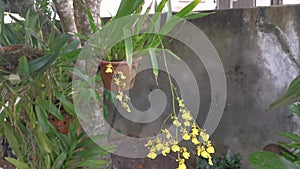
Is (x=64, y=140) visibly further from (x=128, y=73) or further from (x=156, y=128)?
(x=156, y=128)

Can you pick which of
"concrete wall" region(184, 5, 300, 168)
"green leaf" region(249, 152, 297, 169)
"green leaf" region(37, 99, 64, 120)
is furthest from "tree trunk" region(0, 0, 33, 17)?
"green leaf" region(249, 152, 297, 169)

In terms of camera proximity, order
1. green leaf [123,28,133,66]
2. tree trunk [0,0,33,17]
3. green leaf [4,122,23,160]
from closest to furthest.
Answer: green leaf [123,28,133,66]
green leaf [4,122,23,160]
tree trunk [0,0,33,17]

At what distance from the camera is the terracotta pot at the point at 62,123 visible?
1.15 m

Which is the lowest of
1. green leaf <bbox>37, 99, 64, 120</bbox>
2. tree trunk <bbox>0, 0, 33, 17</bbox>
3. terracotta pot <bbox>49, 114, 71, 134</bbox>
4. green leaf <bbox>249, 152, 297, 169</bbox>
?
green leaf <bbox>249, 152, 297, 169</bbox>

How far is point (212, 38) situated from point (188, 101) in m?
0.44

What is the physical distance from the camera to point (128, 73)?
3.49 ft

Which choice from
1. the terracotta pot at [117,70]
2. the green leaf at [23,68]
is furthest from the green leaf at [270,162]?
the green leaf at [23,68]

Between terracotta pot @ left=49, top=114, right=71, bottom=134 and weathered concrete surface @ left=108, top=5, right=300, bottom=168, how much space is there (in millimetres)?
1010

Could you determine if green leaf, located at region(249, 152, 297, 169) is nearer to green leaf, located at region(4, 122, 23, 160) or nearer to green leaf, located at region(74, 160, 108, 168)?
green leaf, located at region(74, 160, 108, 168)

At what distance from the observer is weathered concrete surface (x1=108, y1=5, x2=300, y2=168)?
1.64 metres

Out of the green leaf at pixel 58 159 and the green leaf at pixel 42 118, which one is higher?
the green leaf at pixel 42 118

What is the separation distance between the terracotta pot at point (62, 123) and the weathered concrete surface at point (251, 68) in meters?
1.01

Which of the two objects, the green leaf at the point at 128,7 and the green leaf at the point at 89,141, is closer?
the green leaf at the point at 128,7

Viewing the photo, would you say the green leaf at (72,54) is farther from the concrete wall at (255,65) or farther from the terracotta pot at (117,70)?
the concrete wall at (255,65)
